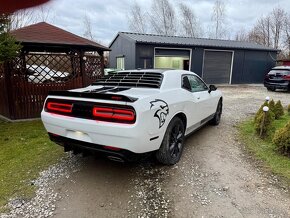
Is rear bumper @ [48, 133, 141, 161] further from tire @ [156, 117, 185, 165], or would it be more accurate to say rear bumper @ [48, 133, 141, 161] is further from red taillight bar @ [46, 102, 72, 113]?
tire @ [156, 117, 185, 165]

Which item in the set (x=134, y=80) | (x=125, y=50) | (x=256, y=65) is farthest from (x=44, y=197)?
(x=256, y=65)

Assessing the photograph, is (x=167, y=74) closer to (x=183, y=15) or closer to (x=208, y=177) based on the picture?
(x=208, y=177)

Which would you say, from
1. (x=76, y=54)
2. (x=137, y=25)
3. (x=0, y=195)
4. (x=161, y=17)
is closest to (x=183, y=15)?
(x=161, y=17)

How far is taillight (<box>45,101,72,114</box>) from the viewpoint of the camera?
11.0 feet

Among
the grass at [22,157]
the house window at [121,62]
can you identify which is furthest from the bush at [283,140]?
the house window at [121,62]

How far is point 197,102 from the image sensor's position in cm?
462

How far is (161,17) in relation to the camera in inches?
1336

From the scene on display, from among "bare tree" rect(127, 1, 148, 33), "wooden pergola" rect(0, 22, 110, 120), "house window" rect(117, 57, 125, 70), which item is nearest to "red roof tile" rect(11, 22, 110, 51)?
"wooden pergola" rect(0, 22, 110, 120)

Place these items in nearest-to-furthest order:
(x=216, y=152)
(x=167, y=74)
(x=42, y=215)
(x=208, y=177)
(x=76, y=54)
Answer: (x=42, y=215)
(x=208, y=177)
(x=167, y=74)
(x=216, y=152)
(x=76, y=54)

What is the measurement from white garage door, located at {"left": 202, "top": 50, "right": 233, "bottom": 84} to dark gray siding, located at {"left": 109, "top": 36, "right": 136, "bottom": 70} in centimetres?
560

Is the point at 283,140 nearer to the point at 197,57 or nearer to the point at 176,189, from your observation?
the point at 176,189

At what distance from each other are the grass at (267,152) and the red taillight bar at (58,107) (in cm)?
333

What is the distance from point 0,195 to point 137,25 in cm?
3444

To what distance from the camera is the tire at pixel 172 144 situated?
361 cm
